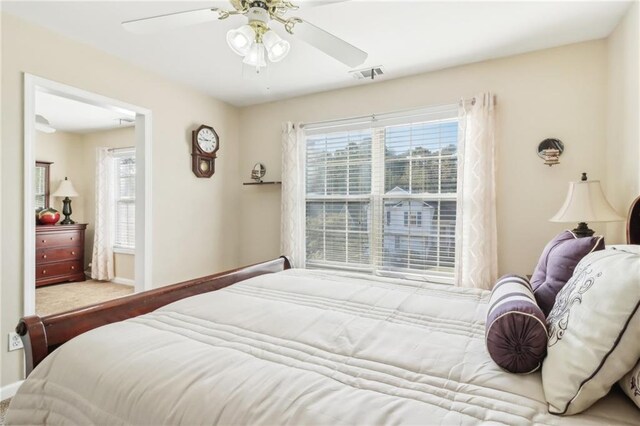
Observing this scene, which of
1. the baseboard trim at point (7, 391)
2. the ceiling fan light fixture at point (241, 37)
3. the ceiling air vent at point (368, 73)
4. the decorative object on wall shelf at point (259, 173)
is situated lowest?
the baseboard trim at point (7, 391)

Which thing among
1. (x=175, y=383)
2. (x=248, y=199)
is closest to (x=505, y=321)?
(x=175, y=383)

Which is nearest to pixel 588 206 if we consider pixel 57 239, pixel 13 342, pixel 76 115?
pixel 13 342

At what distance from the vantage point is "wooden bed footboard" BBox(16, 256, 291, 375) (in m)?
1.27

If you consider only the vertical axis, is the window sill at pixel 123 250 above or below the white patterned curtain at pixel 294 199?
below

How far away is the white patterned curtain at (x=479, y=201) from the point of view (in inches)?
110

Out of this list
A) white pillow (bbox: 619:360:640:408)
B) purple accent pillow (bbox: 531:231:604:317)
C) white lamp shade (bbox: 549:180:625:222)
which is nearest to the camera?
white pillow (bbox: 619:360:640:408)

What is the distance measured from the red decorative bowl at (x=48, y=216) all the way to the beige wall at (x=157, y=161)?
10.8 ft

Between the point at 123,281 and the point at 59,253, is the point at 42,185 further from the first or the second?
the point at 123,281

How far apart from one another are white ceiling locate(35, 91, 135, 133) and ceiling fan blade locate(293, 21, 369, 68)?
297 centimetres

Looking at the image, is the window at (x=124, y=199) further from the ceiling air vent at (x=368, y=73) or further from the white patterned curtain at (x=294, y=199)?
the ceiling air vent at (x=368, y=73)

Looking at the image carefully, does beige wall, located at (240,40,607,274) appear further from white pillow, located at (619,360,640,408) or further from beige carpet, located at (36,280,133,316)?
beige carpet, located at (36,280,133,316)

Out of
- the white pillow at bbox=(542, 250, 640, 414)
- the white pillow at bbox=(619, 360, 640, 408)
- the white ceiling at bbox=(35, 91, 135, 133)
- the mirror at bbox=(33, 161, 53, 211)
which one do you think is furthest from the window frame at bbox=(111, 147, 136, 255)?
the white pillow at bbox=(619, 360, 640, 408)

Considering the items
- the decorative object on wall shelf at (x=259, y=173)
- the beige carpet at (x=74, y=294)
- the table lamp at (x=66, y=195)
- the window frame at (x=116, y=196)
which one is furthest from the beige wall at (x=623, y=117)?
the table lamp at (x=66, y=195)

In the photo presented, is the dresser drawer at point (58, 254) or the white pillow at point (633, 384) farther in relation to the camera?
the dresser drawer at point (58, 254)
